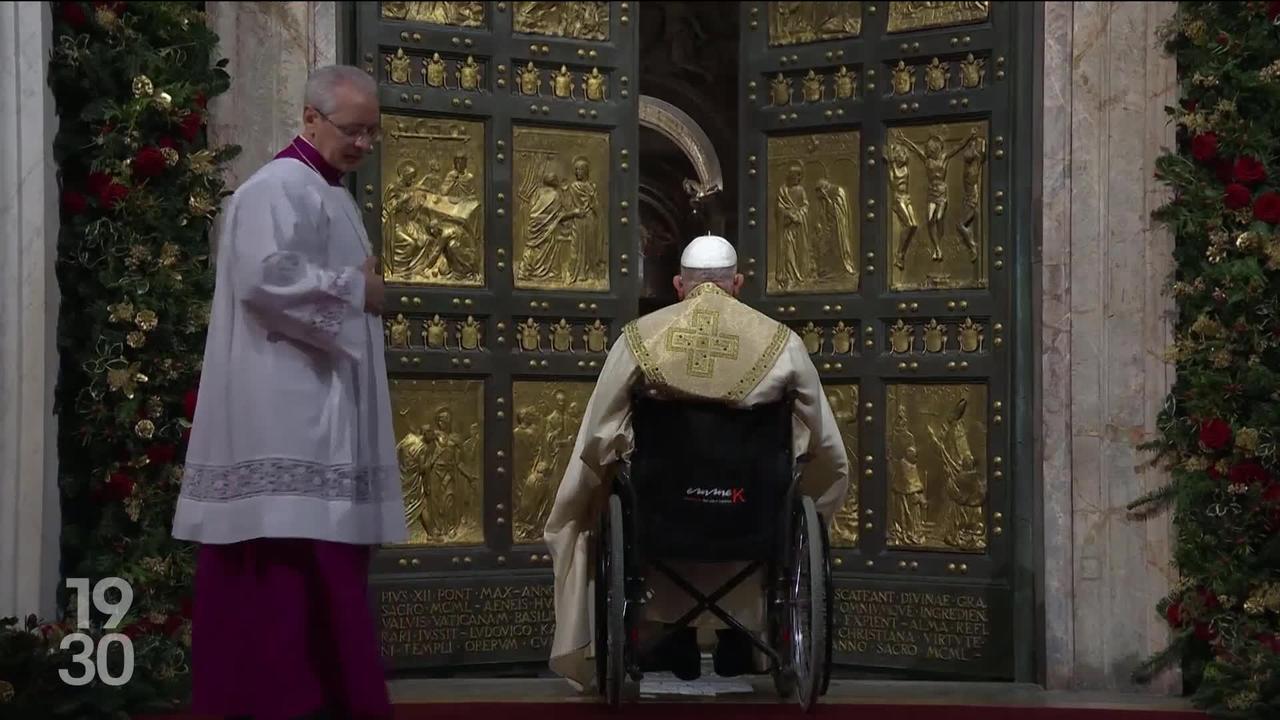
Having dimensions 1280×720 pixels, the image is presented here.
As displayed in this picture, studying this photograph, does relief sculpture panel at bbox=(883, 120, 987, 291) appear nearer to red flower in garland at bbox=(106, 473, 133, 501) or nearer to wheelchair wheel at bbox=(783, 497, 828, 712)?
wheelchair wheel at bbox=(783, 497, 828, 712)

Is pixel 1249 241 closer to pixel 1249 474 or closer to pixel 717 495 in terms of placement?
pixel 1249 474

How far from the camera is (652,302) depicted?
10531mm

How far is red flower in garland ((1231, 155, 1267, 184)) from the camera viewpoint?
6.69 m

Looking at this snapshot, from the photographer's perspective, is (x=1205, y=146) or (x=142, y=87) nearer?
(x=142, y=87)

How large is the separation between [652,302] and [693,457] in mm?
4718

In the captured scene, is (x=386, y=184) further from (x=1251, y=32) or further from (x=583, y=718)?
(x=1251, y=32)

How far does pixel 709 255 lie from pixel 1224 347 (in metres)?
2.17

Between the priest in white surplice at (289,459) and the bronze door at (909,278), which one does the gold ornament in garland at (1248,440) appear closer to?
the bronze door at (909,278)

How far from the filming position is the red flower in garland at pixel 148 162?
6.51 metres

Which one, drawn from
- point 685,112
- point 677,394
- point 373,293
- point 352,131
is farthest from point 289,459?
point 685,112

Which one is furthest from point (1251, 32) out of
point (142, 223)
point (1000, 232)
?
point (142, 223)

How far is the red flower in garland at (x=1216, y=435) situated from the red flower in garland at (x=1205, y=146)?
107 centimetres

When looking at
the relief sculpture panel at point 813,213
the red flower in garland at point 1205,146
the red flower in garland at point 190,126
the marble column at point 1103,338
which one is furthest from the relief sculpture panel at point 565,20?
the red flower in garland at point 1205,146

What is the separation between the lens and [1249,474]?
660cm
